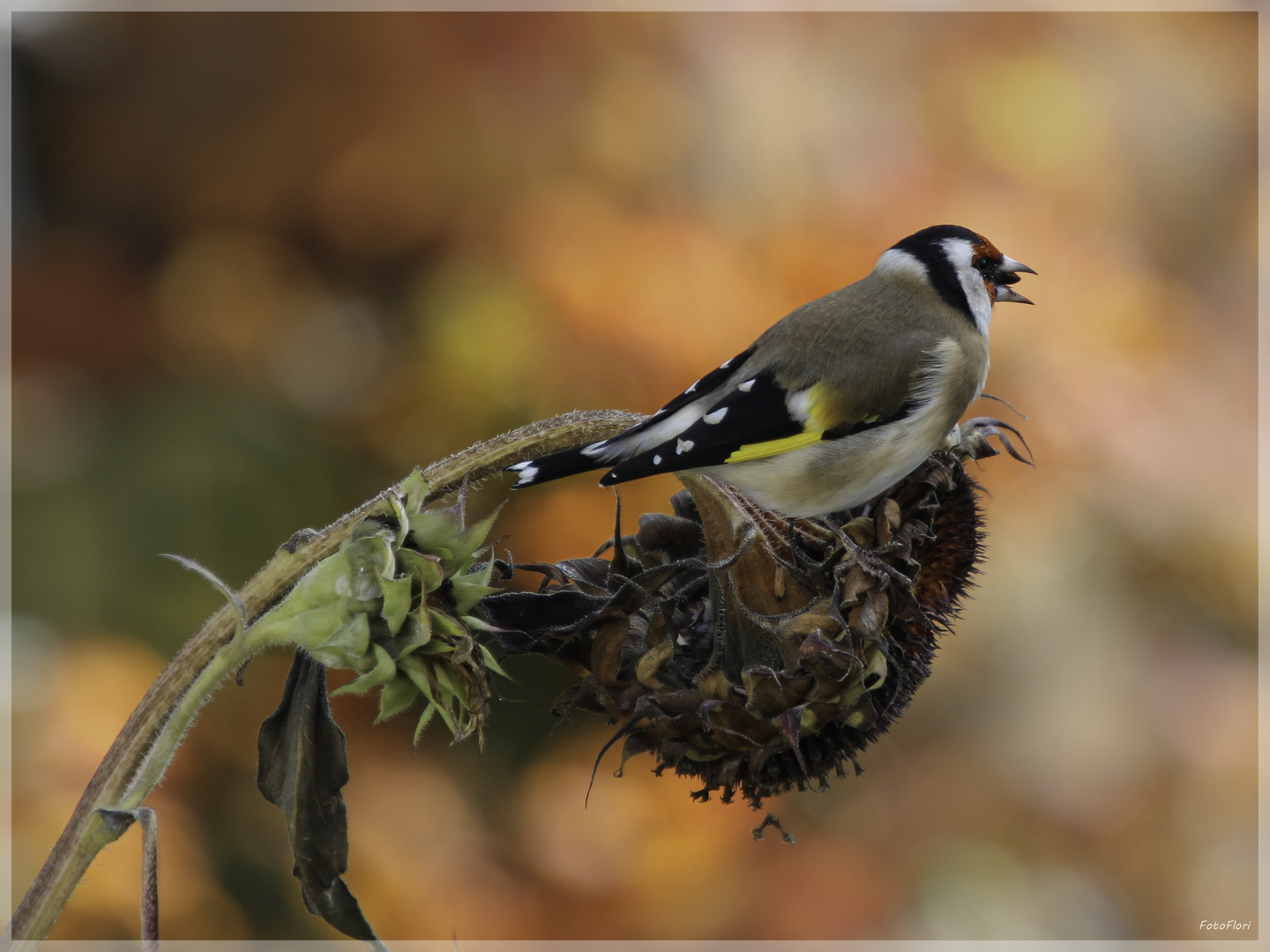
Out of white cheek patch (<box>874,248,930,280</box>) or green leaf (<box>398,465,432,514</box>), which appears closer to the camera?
green leaf (<box>398,465,432,514</box>)

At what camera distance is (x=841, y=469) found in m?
0.81

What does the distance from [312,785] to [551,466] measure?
10.7 inches

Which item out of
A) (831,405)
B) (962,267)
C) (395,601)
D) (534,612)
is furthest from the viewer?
(962,267)

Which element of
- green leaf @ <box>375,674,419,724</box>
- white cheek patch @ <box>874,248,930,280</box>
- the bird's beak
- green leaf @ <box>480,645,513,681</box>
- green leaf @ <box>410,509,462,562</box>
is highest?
white cheek patch @ <box>874,248,930,280</box>

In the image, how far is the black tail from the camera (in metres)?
0.71

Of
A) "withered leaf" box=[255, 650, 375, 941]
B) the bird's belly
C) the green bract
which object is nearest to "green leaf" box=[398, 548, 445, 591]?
the green bract

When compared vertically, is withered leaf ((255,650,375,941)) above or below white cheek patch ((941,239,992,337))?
below

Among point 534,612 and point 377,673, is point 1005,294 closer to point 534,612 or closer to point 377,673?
point 534,612

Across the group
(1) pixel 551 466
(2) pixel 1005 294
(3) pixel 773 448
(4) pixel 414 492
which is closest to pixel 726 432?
(3) pixel 773 448

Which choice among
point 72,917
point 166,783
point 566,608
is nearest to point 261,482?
point 166,783

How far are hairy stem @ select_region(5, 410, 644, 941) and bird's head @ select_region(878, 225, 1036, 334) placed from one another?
1.33 feet

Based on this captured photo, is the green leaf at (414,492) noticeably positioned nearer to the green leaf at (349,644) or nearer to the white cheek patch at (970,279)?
the green leaf at (349,644)

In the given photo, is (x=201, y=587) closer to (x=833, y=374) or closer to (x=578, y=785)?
(x=578, y=785)

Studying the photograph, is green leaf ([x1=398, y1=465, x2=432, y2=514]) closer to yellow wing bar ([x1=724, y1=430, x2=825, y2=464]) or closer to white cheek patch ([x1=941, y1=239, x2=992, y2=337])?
yellow wing bar ([x1=724, y1=430, x2=825, y2=464])
